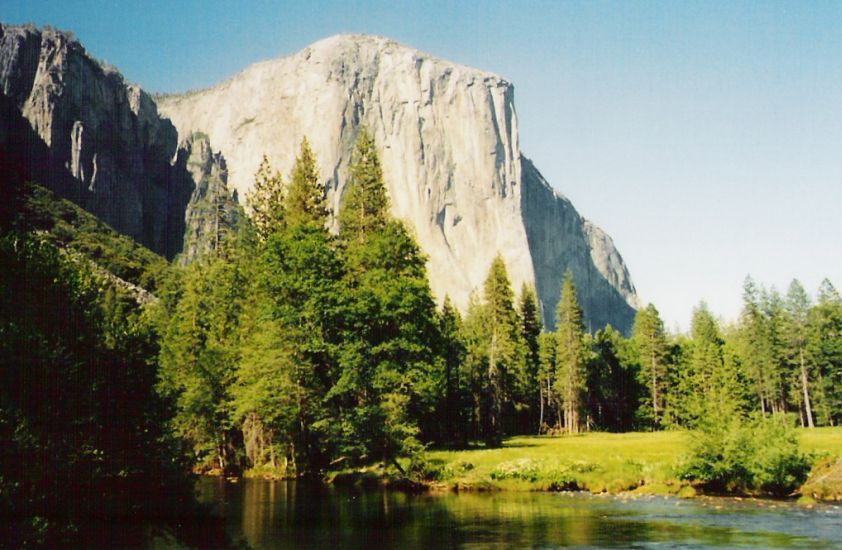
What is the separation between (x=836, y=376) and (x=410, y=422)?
71659 mm

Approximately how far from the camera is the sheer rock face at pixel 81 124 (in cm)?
15638

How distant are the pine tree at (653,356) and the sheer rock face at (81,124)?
12714cm

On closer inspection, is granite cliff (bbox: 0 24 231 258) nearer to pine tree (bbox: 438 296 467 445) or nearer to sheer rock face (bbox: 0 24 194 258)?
sheer rock face (bbox: 0 24 194 258)

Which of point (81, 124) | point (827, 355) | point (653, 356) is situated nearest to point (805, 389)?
point (827, 355)

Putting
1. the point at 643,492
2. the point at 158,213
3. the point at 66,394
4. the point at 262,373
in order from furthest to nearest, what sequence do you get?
1. the point at 158,213
2. the point at 262,373
3. the point at 643,492
4. the point at 66,394

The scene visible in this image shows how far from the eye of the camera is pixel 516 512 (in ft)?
85.3

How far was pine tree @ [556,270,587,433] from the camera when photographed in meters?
88.9

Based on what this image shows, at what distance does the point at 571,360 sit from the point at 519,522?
68284 mm

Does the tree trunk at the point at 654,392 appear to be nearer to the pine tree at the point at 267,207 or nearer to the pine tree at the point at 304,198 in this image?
the pine tree at the point at 267,207

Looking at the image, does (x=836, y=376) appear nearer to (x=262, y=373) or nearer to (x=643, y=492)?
(x=643, y=492)

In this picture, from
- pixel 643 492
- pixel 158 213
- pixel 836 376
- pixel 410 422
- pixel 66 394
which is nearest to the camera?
pixel 66 394

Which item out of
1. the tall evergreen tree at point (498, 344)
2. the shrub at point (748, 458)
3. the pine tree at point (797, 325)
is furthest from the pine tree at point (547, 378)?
the shrub at point (748, 458)

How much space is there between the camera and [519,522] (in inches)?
921

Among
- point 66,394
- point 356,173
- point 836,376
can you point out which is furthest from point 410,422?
point 836,376
